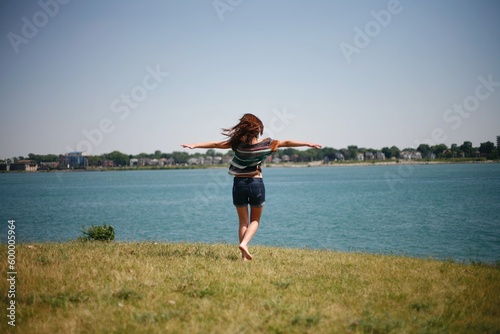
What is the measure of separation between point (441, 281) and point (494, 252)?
1789 centimetres

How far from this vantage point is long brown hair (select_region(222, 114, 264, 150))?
334 inches

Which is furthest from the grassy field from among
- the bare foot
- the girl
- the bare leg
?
the girl

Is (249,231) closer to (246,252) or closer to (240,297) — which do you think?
(246,252)

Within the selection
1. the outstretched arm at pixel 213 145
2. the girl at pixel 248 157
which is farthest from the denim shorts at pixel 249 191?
the outstretched arm at pixel 213 145

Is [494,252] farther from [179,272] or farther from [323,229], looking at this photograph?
[179,272]

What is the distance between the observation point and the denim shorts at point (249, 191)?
8.51m

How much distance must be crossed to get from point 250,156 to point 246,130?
57cm

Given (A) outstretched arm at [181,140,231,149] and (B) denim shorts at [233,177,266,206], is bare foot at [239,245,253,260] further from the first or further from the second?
(A) outstretched arm at [181,140,231,149]

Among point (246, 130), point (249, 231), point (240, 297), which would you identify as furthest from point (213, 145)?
point (240, 297)

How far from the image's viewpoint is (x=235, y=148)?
28.5ft

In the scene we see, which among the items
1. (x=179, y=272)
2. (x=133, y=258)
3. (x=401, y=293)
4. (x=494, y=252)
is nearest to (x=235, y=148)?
(x=179, y=272)

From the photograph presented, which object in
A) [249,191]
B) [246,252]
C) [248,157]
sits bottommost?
[246,252]

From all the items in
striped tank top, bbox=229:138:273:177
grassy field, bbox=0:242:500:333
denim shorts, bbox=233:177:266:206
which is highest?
striped tank top, bbox=229:138:273:177

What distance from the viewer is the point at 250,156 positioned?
28.0 feet
